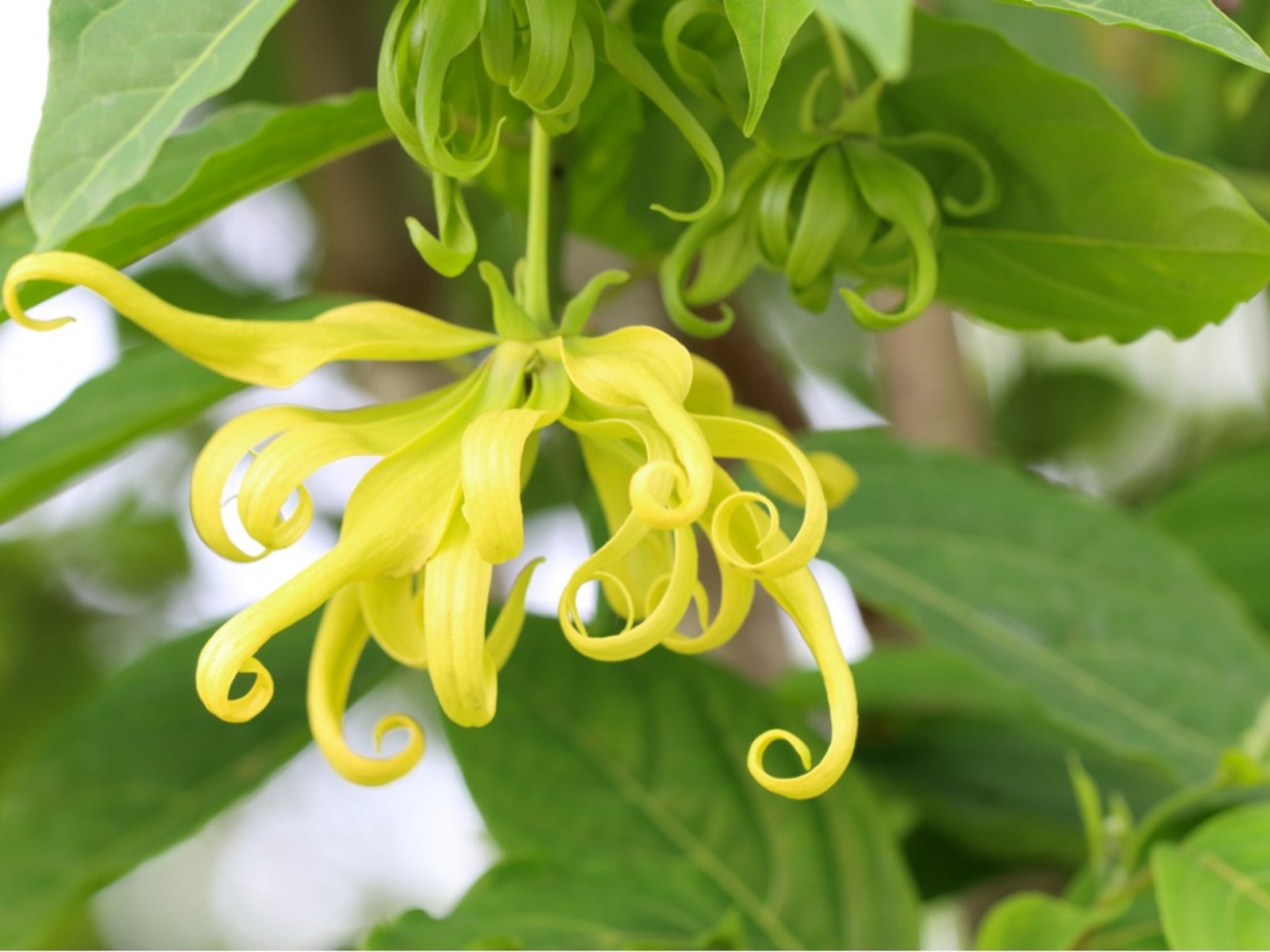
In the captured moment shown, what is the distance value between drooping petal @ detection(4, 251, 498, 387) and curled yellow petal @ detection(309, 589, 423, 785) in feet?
0.18

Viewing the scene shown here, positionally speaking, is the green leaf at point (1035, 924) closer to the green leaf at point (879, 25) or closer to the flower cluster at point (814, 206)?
the flower cluster at point (814, 206)

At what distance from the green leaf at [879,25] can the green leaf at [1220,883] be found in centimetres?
33

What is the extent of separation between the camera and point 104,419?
0.51m

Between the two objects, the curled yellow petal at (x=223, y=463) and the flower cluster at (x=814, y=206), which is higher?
the flower cluster at (x=814, y=206)

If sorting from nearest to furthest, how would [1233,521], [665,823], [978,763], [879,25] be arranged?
1. [879,25]
2. [665,823]
3. [978,763]
4. [1233,521]

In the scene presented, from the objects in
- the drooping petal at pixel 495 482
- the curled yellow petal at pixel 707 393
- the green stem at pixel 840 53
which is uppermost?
the green stem at pixel 840 53

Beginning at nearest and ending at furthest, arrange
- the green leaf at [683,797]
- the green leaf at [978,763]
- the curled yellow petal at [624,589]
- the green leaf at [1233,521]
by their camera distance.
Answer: the curled yellow petal at [624,589], the green leaf at [683,797], the green leaf at [978,763], the green leaf at [1233,521]

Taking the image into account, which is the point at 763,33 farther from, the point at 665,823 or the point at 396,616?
the point at 665,823

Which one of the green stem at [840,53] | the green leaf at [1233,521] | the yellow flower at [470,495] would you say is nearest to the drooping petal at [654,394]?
the yellow flower at [470,495]

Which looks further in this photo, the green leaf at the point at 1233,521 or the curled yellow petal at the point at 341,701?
the green leaf at the point at 1233,521

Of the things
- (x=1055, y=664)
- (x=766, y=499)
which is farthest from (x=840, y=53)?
(x=1055, y=664)

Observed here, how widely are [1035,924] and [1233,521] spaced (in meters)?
0.43

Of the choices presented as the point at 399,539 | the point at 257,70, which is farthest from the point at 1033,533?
the point at 257,70

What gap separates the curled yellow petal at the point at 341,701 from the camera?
326 millimetres
